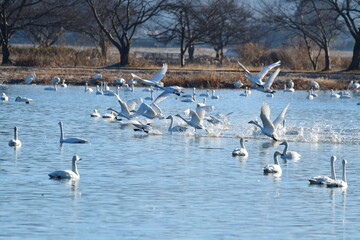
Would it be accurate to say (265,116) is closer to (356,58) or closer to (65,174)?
(65,174)

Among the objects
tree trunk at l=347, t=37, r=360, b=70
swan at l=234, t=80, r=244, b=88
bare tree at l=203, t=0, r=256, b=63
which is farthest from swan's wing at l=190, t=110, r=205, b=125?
bare tree at l=203, t=0, r=256, b=63

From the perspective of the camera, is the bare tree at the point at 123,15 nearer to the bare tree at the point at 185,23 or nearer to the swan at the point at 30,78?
the bare tree at the point at 185,23

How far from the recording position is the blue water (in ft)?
34.9

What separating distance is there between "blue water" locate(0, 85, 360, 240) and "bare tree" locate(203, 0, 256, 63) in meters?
27.4

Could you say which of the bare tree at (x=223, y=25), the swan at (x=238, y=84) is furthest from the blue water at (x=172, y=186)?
the bare tree at (x=223, y=25)

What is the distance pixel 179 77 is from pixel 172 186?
81.7 feet

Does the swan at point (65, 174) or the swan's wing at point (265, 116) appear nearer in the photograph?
the swan at point (65, 174)

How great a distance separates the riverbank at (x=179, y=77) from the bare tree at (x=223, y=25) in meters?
9.57

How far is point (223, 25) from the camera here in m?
54.7

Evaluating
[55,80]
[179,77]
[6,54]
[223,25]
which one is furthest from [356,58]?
[6,54]

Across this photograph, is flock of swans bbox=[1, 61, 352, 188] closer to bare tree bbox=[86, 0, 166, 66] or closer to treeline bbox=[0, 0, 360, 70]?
bare tree bbox=[86, 0, 166, 66]

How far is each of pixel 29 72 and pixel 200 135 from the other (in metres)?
20.0

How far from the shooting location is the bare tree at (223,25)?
5225 cm

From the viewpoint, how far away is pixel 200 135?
21859 mm
